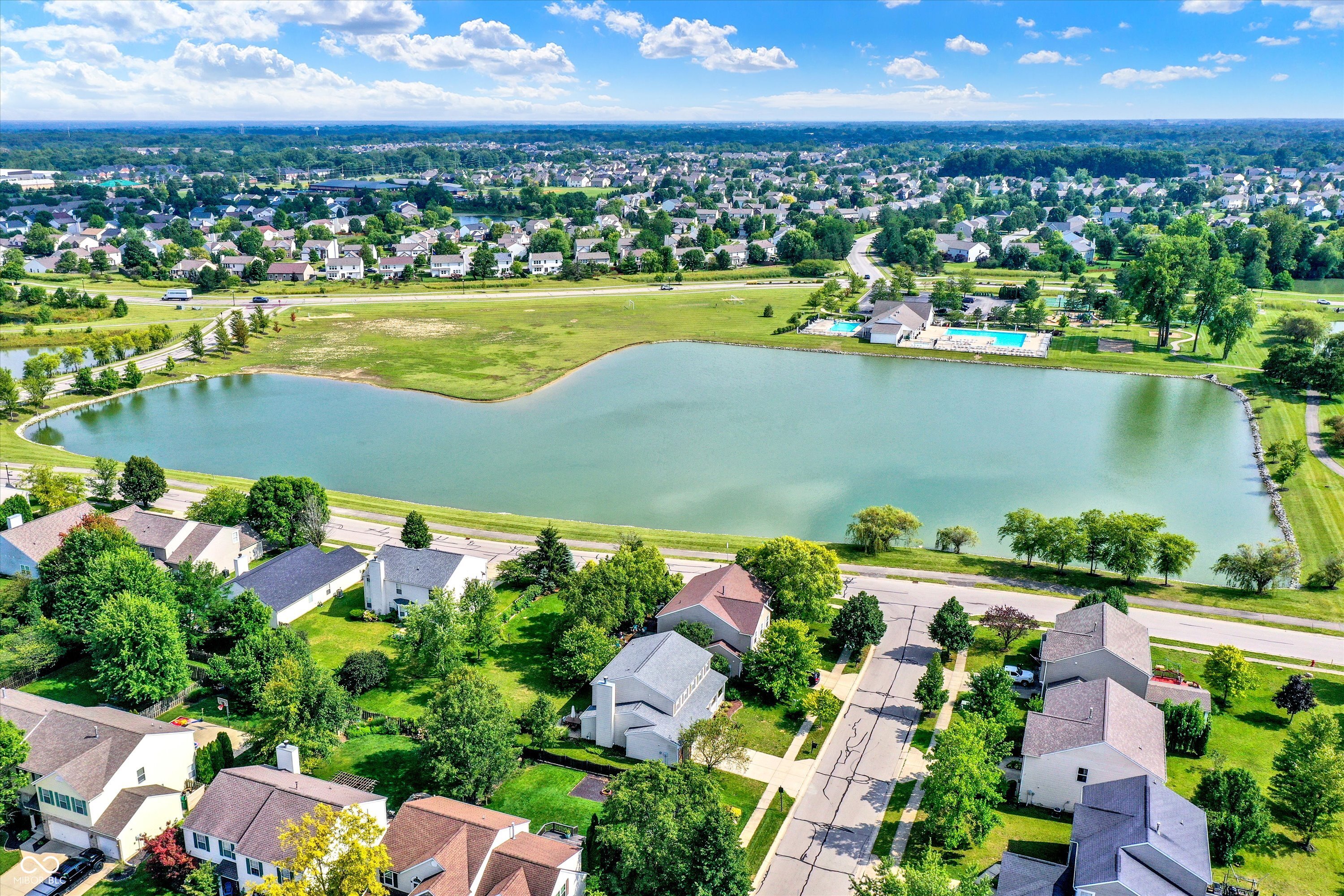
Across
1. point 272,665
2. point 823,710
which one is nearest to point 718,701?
point 823,710

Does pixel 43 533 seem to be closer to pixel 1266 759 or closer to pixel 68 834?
pixel 68 834

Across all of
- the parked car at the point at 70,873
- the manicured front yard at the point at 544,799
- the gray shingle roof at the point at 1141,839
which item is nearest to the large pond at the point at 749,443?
the manicured front yard at the point at 544,799

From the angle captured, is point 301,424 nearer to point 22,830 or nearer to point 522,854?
point 22,830

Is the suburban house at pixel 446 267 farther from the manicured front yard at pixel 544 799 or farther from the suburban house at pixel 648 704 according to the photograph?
the manicured front yard at pixel 544 799

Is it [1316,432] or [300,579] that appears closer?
[300,579]

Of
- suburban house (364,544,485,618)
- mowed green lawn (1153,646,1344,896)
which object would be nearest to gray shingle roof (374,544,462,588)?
suburban house (364,544,485,618)

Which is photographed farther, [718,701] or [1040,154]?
[1040,154]

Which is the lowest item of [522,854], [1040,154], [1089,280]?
[522,854]

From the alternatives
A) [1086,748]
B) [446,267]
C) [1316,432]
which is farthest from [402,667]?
[446,267]
